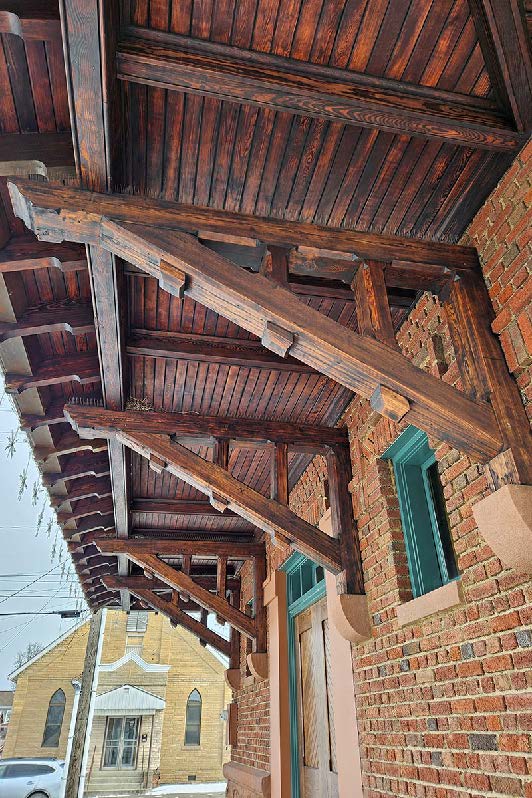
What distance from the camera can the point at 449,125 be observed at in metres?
2.39

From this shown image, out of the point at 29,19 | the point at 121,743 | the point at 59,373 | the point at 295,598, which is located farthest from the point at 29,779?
the point at 29,19

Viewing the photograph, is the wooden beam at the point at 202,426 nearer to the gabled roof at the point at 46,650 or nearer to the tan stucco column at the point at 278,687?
the tan stucco column at the point at 278,687

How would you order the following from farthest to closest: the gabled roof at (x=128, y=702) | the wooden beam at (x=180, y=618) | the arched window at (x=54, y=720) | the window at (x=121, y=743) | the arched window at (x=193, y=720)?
the arched window at (x=54, y=720) → the arched window at (x=193, y=720) → the gabled roof at (x=128, y=702) → the window at (x=121, y=743) → the wooden beam at (x=180, y=618)

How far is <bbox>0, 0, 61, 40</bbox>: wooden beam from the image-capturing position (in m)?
1.92

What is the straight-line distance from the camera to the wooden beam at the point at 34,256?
288cm

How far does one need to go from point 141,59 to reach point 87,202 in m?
0.64

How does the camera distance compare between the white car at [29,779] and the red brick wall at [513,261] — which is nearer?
the red brick wall at [513,261]

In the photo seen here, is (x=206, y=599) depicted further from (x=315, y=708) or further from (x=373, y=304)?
(x=373, y=304)

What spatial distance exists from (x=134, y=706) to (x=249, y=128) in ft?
65.6

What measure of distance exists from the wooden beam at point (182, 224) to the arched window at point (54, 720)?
22586mm

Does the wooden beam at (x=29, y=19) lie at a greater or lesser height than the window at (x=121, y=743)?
greater

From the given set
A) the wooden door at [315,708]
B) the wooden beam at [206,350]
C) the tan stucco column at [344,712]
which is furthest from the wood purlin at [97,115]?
the wooden door at [315,708]

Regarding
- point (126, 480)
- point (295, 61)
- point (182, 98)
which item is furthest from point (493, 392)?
point (126, 480)

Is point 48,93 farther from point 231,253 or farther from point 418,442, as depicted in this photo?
point 418,442
